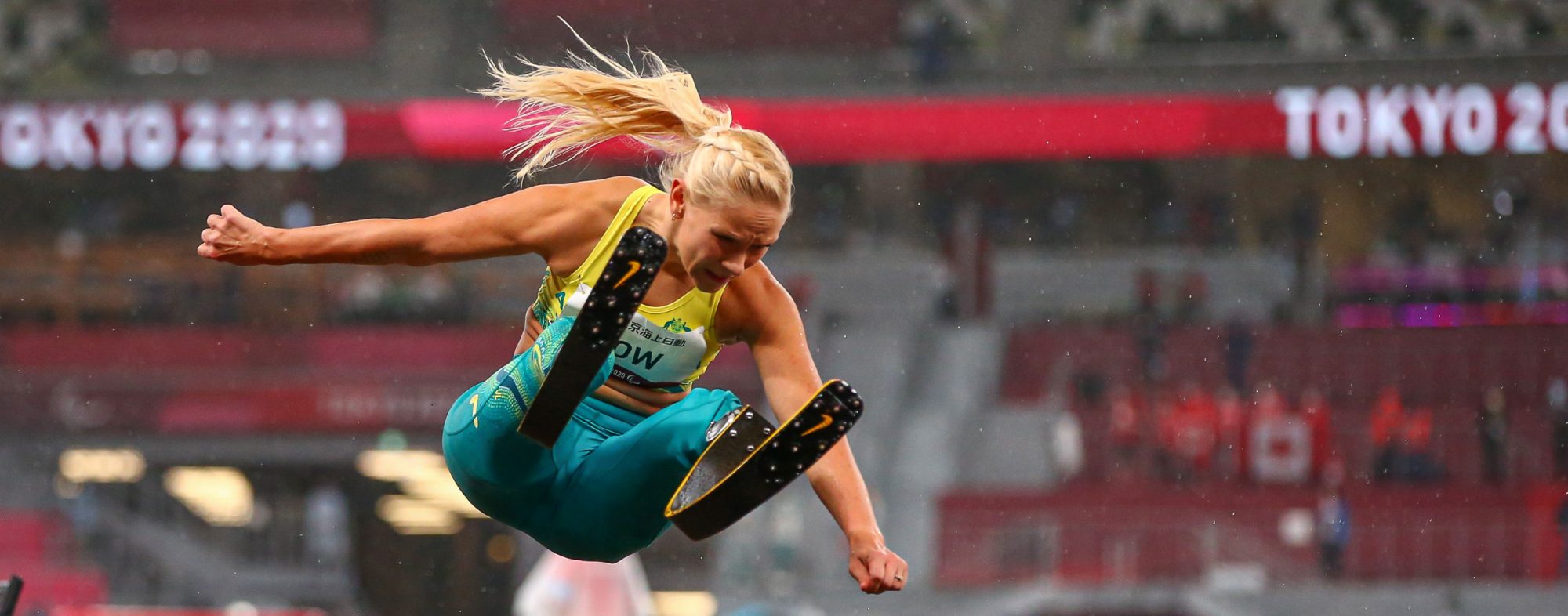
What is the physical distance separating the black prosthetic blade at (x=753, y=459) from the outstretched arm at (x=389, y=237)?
491mm

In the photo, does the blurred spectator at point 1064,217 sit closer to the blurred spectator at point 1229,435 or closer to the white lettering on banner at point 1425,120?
the white lettering on banner at point 1425,120

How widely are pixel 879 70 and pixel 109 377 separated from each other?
7.08m

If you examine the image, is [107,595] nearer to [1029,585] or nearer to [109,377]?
[109,377]

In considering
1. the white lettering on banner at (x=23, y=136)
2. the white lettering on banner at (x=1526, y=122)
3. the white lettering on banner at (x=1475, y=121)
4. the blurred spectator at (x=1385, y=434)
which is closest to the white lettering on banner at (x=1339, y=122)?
the white lettering on banner at (x=1475, y=121)

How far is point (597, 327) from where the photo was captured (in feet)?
8.46

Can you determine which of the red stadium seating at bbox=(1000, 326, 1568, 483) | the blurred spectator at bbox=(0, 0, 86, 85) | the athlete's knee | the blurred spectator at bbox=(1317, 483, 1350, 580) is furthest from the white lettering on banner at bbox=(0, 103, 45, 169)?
the athlete's knee

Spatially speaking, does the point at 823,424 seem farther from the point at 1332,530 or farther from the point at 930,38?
the point at 930,38

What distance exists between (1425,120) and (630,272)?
39.4ft

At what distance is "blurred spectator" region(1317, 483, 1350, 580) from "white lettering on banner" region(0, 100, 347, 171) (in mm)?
8232

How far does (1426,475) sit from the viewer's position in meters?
10.9

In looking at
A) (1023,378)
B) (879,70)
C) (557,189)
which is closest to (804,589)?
(1023,378)

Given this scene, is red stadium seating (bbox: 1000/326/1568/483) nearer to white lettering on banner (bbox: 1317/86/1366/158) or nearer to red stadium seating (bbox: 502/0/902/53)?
white lettering on banner (bbox: 1317/86/1366/158)

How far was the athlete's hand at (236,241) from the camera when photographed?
2.77 m

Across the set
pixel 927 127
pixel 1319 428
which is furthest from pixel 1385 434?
pixel 927 127
